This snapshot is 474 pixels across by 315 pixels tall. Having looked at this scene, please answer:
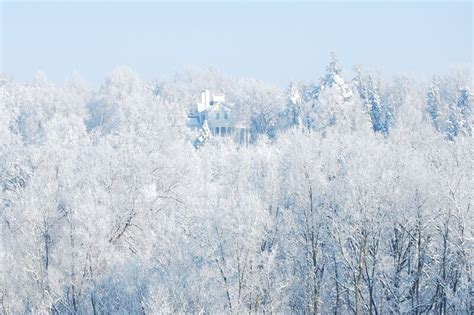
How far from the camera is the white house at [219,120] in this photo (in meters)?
75.8

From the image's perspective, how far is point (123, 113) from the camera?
6056 centimetres

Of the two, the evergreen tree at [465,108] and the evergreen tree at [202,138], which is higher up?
the evergreen tree at [465,108]

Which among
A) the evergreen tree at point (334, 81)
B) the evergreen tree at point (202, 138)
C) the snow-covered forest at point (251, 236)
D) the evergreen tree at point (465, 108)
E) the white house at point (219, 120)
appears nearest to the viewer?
the snow-covered forest at point (251, 236)

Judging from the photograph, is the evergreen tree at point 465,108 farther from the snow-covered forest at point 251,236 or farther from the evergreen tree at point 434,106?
the snow-covered forest at point 251,236

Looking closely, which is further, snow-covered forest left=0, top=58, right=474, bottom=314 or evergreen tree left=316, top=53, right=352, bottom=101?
evergreen tree left=316, top=53, right=352, bottom=101

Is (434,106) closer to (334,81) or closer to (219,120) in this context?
(334,81)

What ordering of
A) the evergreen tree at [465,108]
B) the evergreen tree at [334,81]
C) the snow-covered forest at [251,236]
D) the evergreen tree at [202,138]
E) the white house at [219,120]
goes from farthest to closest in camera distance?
the white house at [219,120] < the evergreen tree at [334,81] < the evergreen tree at [202,138] < the evergreen tree at [465,108] < the snow-covered forest at [251,236]

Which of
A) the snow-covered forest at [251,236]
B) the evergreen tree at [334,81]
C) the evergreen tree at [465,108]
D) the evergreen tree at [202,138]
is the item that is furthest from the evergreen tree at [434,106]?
the snow-covered forest at [251,236]

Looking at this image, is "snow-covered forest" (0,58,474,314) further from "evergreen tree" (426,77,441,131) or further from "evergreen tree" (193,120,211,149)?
"evergreen tree" (426,77,441,131)

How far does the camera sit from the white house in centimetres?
7575

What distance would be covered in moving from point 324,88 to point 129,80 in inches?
1411

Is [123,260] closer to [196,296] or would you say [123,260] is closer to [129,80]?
[196,296]

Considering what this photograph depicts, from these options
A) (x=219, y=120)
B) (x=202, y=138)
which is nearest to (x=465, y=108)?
(x=202, y=138)

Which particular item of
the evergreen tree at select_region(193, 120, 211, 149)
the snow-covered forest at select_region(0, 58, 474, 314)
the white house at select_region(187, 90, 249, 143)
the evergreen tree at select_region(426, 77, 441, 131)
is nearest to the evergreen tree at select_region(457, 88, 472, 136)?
the evergreen tree at select_region(426, 77, 441, 131)
